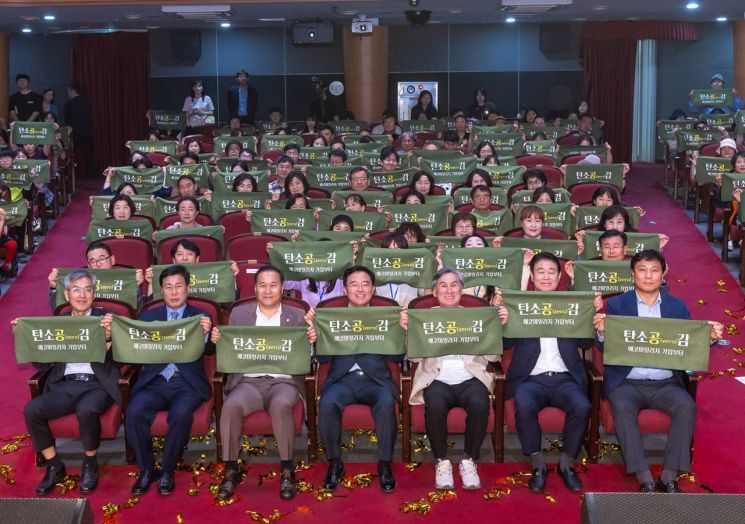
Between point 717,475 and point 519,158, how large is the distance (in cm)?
685

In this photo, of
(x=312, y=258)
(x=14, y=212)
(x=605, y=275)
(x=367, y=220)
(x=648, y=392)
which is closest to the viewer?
(x=648, y=392)

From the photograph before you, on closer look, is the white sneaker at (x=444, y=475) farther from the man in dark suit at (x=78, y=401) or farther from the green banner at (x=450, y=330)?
the man in dark suit at (x=78, y=401)

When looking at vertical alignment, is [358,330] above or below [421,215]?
below

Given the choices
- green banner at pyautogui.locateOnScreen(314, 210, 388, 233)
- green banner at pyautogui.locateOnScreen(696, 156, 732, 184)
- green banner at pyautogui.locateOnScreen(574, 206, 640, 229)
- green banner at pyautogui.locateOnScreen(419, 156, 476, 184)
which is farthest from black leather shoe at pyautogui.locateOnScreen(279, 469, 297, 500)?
green banner at pyautogui.locateOnScreen(696, 156, 732, 184)

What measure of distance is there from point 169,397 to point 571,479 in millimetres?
2284

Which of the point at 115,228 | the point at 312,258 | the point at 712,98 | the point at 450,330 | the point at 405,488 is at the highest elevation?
the point at 712,98

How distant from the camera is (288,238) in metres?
8.52

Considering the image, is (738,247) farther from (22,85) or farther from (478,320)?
(22,85)

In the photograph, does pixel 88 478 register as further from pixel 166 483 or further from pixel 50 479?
pixel 166 483

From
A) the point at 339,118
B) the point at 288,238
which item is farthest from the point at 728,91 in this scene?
the point at 288,238

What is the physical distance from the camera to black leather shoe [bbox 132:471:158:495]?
572 centimetres

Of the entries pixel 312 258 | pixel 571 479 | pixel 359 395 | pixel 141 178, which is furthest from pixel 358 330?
pixel 141 178

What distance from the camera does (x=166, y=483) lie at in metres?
5.73

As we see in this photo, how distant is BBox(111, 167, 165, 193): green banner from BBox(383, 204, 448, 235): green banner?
331 centimetres
